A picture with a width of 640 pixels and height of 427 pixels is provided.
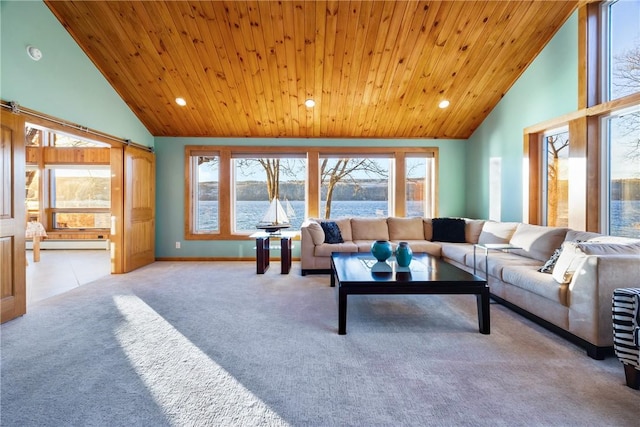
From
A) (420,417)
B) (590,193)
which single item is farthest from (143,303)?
(590,193)

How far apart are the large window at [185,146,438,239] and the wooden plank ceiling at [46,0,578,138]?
0.54 meters

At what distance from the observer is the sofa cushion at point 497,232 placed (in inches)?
179

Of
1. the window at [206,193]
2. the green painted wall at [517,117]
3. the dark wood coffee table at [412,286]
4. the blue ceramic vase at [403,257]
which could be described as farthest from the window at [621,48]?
the window at [206,193]

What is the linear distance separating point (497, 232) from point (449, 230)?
84 cm

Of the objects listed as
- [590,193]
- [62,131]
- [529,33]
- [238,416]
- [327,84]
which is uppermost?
[529,33]

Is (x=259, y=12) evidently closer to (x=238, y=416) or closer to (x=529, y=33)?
(x=529, y=33)

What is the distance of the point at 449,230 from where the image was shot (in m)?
5.46

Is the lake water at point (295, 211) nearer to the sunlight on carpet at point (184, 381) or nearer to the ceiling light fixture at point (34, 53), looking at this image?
the ceiling light fixture at point (34, 53)

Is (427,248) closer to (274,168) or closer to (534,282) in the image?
(534,282)

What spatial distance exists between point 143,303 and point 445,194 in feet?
16.9

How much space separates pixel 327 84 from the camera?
16.2 ft

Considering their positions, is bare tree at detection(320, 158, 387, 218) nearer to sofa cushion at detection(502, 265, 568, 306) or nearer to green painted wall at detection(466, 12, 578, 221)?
green painted wall at detection(466, 12, 578, 221)

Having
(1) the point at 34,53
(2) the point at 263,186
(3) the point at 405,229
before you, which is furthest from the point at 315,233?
(1) the point at 34,53

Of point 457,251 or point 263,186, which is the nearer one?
point 457,251
